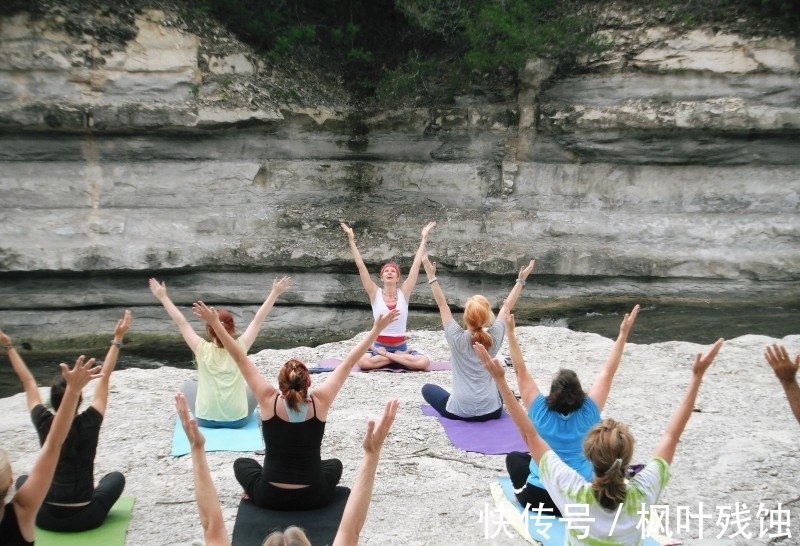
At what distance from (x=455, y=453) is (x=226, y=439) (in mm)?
1822

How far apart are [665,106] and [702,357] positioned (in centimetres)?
1222

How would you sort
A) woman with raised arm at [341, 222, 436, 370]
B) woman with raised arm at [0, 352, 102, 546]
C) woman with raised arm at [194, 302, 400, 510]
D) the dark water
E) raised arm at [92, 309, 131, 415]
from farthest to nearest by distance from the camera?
the dark water, woman with raised arm at [341, 222, 436, 370], raised arm at [92, 309, 131, 415], woman with raised arm at [194, 302, 400, 510], woman with raised arm at [0, 352, 102, 546]

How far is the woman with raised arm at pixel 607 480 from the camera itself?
3.52 m

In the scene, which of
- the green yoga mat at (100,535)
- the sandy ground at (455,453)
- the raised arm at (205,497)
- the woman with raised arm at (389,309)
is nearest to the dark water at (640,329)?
the sandy ground at (455,453)

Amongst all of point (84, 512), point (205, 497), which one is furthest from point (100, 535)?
point (205, 497)

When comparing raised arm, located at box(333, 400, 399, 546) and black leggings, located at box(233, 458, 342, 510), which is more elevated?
raised arm, located at box(333, 400, 399, 546)

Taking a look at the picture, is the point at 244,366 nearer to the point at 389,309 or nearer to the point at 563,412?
the point at 563,412

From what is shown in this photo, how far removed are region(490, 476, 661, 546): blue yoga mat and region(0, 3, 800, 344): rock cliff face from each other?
9515 millimetres

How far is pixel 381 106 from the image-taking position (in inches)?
655

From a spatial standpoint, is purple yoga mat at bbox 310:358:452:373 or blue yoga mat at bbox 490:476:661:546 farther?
purple yoga mat at bbox 310:358:452:373

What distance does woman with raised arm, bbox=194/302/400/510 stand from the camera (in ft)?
16.0

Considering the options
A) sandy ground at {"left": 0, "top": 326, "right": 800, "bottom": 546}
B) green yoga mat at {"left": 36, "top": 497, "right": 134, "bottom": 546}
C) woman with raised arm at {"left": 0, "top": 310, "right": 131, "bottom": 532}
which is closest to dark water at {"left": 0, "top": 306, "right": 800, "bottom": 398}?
sandy ground at {"left": 0, "top": 326, "right": 800, "bottom": 546}

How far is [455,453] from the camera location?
6793 mm

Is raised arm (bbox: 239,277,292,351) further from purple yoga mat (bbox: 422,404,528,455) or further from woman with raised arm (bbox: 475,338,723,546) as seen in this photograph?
woman with raised arm (bbox: 475,338,723,546)
